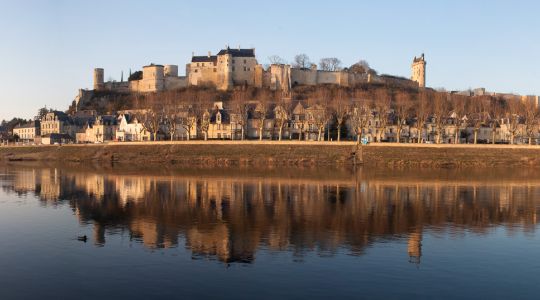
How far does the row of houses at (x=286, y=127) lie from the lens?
8862 centimetres

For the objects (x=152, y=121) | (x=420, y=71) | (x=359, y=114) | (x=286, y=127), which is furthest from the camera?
(x=420, y=71)

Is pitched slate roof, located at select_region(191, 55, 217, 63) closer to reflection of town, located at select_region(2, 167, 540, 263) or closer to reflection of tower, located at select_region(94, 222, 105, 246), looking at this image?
reflection of town, located at select_region(2, 167, 540, 263)

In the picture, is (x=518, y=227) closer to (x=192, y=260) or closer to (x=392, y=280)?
(x=392, y=280)

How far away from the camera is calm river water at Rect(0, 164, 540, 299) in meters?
16.4

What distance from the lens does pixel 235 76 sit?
13775 centimetres

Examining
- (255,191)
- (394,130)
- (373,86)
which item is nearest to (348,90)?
(373,86)

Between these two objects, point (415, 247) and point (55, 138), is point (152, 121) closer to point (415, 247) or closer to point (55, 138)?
point (55, 138)

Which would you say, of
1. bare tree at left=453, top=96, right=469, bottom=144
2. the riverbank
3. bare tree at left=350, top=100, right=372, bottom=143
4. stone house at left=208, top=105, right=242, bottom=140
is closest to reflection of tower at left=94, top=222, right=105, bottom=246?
the riverbank

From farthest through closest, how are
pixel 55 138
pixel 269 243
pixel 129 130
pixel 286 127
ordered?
pixel 129 130, pixel 55 138, pixel 286 127, pixel 269 243

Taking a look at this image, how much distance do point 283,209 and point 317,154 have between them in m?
40.2

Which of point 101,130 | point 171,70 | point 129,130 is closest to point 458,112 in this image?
point 129,130

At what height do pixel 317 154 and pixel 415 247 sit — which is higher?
pixel 317 154

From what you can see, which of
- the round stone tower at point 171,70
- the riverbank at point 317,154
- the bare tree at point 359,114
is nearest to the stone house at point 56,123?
the round stone tower at point 171,70

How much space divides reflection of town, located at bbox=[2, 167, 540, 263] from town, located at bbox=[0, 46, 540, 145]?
111ft
